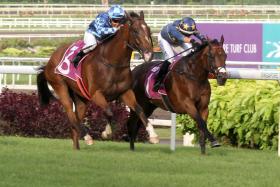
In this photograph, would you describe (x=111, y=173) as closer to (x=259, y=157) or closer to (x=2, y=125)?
(x=259, y=157)

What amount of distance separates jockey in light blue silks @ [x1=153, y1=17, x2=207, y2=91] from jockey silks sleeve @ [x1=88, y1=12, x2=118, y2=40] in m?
0.78

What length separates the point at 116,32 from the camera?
32.5 ft

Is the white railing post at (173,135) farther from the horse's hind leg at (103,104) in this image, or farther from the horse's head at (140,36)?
the horse's head at (140,36)

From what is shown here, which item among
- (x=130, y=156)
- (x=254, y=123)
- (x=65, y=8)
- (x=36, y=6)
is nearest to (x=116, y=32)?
(x=130, y=156)

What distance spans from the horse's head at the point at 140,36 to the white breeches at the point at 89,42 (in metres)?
0.62

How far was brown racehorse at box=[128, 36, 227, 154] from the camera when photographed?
383 inches

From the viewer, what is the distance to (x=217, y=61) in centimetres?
971

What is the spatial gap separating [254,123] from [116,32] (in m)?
2.28

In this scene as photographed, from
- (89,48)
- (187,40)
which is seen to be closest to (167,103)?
(187,40)

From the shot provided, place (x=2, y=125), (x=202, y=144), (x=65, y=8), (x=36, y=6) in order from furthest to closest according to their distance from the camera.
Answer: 1. (x=36, y=6)
2. (x=65, y=8)
3. (x=2, y=125)
4. (x=202, y=144)

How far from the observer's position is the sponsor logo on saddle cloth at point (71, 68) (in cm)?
1017

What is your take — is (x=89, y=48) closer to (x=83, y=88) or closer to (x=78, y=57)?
(x=78, y=57)

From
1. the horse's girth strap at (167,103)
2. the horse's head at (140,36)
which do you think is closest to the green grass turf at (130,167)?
the horse's girth strap at (167,103)

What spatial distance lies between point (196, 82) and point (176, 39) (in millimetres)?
775
